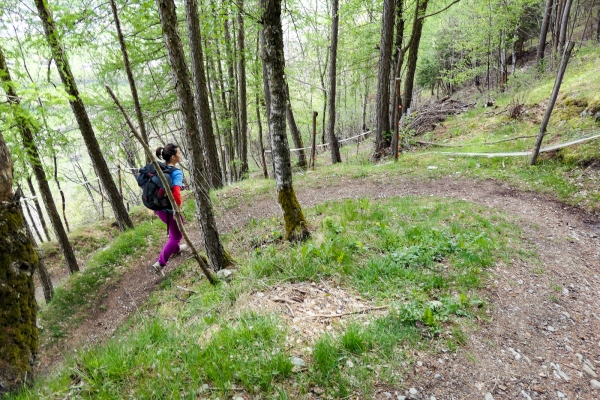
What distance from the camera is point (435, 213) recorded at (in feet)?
20.4

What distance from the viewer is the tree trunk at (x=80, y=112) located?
6.34 metres

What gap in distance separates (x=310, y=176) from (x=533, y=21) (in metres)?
23.3

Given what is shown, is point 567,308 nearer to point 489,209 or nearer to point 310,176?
point 489,209

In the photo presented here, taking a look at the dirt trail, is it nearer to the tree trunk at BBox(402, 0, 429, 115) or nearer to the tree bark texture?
the tree bark texture

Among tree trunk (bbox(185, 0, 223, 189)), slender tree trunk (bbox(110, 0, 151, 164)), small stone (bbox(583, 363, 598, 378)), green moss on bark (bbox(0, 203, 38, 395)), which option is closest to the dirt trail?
small stone (bbox(583, 363, 598, 378))

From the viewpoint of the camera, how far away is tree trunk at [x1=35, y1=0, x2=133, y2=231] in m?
6.34

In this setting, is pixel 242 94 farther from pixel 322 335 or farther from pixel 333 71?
pixel 322 335

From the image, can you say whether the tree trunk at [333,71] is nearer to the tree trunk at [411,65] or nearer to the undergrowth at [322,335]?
the tree trunk at [411,65]

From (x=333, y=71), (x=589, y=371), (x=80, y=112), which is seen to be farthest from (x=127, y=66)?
(x=333, y=71)

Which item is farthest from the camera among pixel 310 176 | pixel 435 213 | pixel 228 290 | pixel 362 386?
pixel 310 176

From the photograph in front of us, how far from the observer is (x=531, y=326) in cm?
347

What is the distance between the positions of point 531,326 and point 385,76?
10.3 m

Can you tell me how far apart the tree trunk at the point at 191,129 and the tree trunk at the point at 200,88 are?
484 mm

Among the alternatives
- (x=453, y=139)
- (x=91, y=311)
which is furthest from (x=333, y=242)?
(x=453, y=139)
